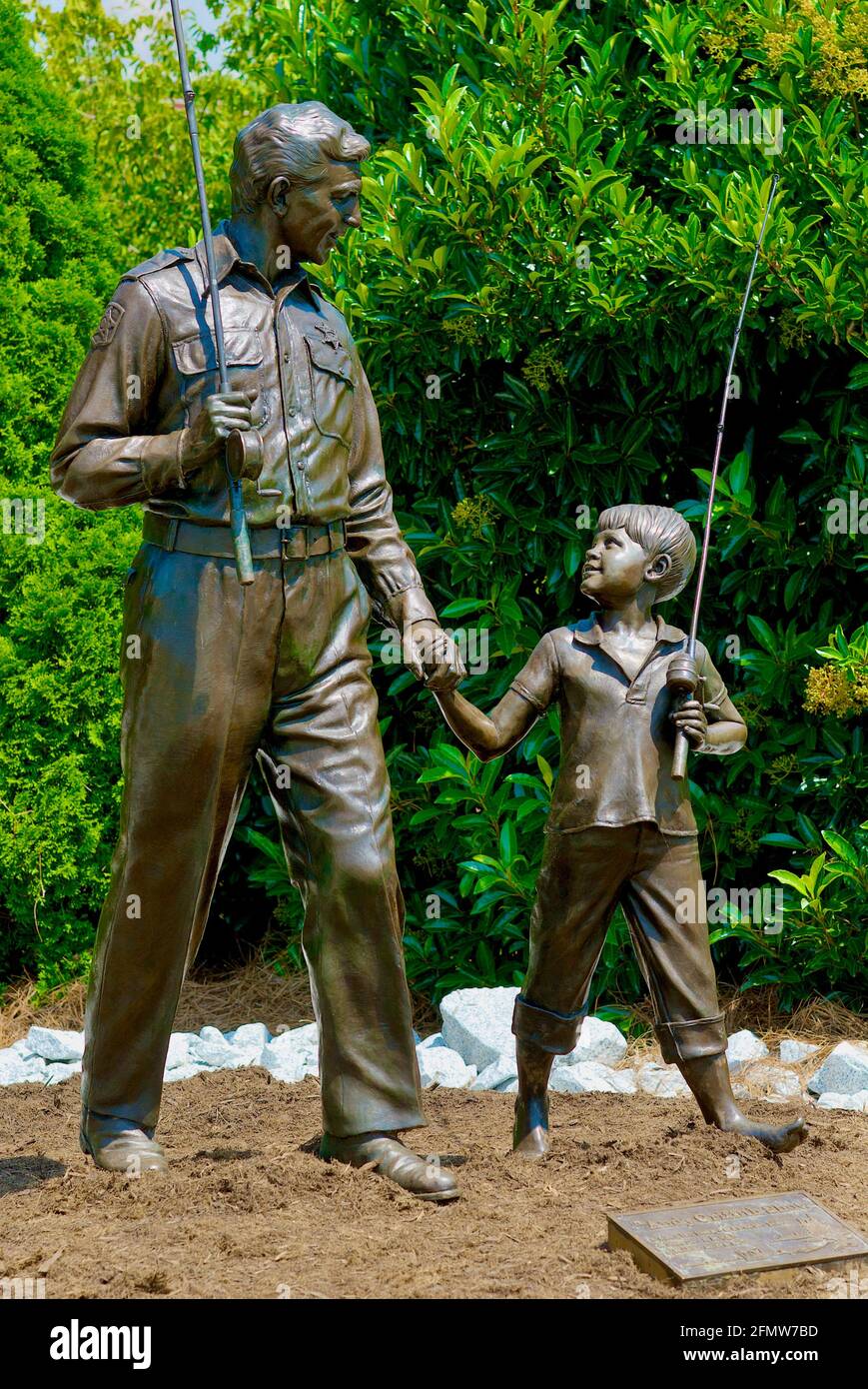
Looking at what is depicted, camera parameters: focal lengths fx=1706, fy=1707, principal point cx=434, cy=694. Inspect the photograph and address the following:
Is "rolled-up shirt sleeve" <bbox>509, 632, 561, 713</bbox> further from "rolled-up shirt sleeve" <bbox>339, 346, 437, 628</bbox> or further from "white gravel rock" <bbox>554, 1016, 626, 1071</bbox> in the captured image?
"white gravel rock" <bbox>554, 1016, 626, 1071</bbox>

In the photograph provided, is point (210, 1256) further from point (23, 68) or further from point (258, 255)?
point (23, 68)

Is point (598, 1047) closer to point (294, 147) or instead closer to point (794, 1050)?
point (794, 1050)

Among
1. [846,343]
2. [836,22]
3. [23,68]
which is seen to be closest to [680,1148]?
[846,343]

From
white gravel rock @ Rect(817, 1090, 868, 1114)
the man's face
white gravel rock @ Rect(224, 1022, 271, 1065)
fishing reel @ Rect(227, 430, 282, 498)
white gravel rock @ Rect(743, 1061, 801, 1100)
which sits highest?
the man's face

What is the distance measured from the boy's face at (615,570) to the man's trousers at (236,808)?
691mm

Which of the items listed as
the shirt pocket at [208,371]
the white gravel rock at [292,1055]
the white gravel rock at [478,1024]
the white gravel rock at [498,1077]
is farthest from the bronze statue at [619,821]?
the white gravel rock at [292,1055]

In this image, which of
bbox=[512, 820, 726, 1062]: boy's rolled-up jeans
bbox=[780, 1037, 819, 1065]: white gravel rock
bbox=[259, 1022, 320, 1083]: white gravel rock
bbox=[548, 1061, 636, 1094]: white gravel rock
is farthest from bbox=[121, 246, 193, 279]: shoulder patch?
bbox=[780, 1037, 819, 1065]: white gravel rock

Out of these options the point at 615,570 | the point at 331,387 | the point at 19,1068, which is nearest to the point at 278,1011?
the point at 19,1068

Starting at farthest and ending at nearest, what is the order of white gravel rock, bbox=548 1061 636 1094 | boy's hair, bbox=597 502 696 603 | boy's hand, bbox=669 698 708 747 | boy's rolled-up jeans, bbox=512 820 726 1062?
white gravel rock, bbox=548 1061 636 1094 < boy's hair, bbox=597 502 696 603 < boy's rolled-up jeans, bbox=512 820 726 1062 < boy's hand, bbox=669 698 708 747

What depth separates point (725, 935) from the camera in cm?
661

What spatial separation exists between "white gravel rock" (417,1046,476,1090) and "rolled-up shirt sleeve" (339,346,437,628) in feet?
6.83

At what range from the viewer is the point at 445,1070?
6.23 meters

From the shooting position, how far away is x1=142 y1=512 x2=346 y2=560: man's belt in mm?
4422
